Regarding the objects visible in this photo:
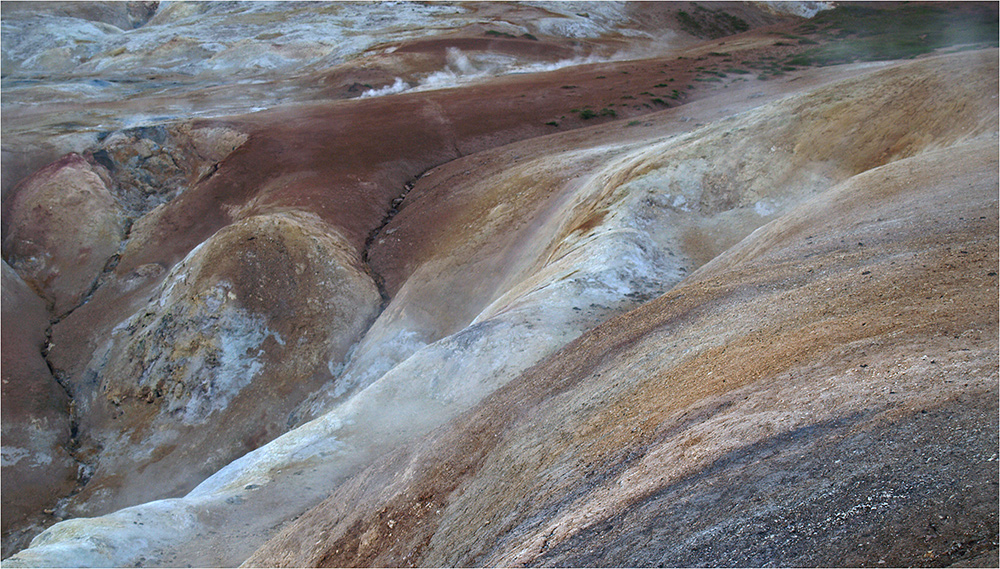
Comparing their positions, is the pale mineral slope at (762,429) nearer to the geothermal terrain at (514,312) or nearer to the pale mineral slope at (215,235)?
the geothermal terrain at (514,312)

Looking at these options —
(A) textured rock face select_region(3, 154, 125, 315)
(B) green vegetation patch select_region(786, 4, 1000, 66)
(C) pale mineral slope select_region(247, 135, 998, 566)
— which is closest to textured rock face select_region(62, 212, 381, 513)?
(A) textured rock face select_region(3, 154, 125, 315)

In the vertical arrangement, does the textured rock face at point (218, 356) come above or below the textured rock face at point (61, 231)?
below

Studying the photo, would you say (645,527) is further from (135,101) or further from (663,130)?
(135,101)

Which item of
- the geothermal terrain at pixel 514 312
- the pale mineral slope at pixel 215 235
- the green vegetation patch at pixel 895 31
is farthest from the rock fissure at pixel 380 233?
the green vegetation patch at pixel 895 31

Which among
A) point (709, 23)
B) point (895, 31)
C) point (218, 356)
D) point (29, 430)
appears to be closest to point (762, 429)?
point (218, 356)

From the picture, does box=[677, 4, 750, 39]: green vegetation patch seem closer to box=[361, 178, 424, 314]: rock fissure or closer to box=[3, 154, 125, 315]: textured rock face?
box=[361, 178, 424, 314]: rock fissure

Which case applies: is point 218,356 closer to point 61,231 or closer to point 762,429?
point 61,231

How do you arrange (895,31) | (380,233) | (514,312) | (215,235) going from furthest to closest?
(895,31) → (380,233) → (215,235) → (514,312)

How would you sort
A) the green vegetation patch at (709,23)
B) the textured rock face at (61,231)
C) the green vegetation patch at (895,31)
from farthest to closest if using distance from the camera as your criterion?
the green vegetation patch at (709,23) → the green vegetation patch at (895,31) → the textured rock face at (61,231)
